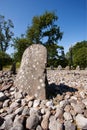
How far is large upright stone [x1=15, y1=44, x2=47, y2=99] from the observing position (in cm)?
584

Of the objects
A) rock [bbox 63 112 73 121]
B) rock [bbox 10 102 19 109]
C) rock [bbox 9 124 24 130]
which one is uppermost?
rock [bbox 10 102 19 109]

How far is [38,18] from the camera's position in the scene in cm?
2178

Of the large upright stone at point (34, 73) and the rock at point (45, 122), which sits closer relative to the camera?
the rock at point (45, 122)

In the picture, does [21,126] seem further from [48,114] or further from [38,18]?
[38,18]

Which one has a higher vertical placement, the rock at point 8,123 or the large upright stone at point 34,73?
the large upright stone at point 34,73

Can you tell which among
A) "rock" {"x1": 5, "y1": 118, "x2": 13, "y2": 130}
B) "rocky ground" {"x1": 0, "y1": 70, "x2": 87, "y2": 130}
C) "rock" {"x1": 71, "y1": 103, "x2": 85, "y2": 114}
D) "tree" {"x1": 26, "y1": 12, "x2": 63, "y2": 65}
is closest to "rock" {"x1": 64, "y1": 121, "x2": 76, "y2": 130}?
"rocky ground" {"x1": 0, "y1": 70, "x2": 87, "y2": 130}

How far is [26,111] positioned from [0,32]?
129ft

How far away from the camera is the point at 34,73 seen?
616cm

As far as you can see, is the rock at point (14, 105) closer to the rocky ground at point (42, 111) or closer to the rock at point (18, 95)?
the rocky ground at point (42, 111)

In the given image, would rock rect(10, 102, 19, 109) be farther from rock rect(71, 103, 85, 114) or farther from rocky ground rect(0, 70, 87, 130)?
rock rect(71, 103, 85, 114)

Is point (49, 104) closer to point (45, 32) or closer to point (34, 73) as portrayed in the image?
point (34, 73)

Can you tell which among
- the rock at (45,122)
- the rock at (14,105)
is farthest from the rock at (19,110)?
the rock at (45,122)

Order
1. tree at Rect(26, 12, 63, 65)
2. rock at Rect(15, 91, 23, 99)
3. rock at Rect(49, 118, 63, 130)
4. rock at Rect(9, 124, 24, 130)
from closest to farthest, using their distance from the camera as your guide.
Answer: rock at Rect(9, 124, 24, 130) < rock at Rect(49, 118, 63, 130) < rock at Rect(15, 91, 23, 99) < tree at Rect(26, 12, 63, 65)

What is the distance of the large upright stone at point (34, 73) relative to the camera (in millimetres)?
5839
